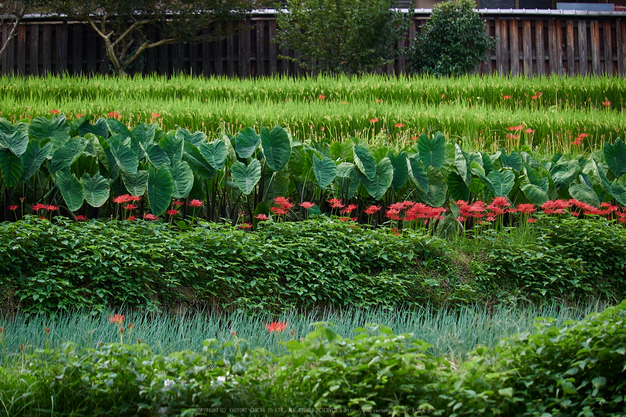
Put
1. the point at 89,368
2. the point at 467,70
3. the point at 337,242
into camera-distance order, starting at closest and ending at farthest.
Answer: the point at 89,368 → the point at 337,242 → the point at 467,70

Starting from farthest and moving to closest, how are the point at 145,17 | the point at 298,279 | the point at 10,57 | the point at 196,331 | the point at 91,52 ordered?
the point at 91,52
the point at 10,57
the point at 145,17
the point at 298,279
the point at 196,331

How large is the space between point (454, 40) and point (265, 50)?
375 centimetres

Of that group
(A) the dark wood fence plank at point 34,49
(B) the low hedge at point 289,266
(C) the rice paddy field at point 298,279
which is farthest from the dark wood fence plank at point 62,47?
(B) the low hedge at point 289,266

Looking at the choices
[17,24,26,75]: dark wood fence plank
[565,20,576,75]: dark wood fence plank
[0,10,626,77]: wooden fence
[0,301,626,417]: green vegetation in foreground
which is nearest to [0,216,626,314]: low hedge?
[0,301,626,417]: green vegetation in foreground

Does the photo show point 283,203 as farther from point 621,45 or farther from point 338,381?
point 621,45

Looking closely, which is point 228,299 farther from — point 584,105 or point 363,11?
point 363,11

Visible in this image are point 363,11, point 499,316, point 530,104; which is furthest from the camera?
point 363,11

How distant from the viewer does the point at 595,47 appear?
11.0 meters

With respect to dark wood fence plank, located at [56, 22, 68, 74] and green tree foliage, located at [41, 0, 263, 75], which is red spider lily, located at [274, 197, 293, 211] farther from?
dark wood fence plank, located at [56, 22, 68, 74]

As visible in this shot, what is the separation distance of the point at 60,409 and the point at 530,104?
6657mm

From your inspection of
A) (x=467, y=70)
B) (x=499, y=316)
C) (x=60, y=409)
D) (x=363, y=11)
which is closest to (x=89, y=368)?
(x=60, y=409)

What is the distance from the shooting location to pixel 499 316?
102 inches

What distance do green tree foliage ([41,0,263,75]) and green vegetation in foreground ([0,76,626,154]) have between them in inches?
106

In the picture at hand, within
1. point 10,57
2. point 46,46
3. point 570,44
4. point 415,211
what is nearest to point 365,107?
point 415,211
